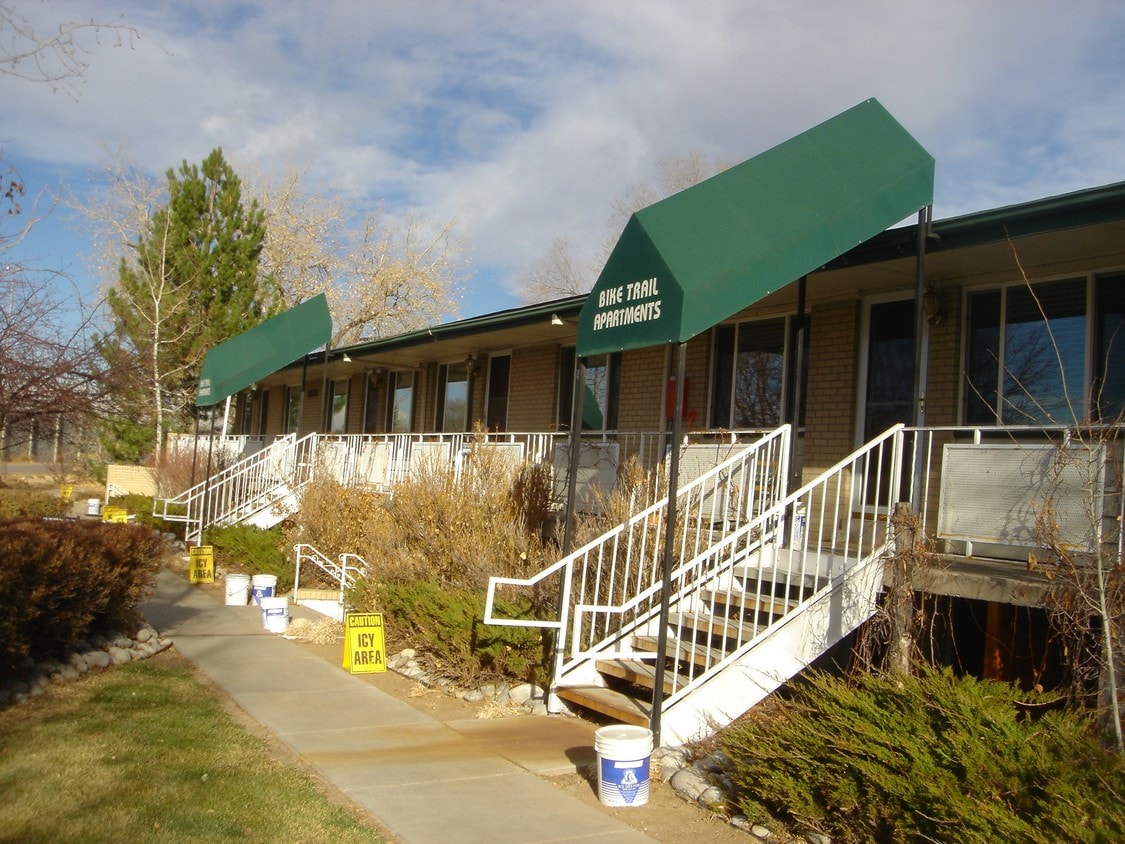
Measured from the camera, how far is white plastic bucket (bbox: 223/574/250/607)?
43.0ft

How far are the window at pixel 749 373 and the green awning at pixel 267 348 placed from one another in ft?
22.4

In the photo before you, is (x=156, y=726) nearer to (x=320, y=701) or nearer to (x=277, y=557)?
(x=320, y=701)

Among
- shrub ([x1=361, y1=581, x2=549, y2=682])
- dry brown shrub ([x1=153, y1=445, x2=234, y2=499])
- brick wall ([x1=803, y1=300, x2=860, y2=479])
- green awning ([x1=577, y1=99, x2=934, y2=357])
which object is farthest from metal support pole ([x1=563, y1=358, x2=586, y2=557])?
dry brown shrub ([x1=153, y1=445, x2=234, y2=499])

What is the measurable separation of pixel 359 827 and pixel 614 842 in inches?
50.2

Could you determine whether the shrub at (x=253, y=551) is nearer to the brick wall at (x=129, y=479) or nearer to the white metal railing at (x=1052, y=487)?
the white metal railing at (x=1052, y=487)

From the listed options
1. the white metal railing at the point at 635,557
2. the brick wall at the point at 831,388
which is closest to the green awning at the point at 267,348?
the brick wall at the point at 831,388

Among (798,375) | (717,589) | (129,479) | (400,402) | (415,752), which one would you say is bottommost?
(415,752)

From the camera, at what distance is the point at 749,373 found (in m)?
11.4

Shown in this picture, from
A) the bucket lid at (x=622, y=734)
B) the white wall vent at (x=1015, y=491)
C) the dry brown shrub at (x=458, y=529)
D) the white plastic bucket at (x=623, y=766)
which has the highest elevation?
the white wall vent at (x=1015, y=491)

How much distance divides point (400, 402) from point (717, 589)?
12.9m

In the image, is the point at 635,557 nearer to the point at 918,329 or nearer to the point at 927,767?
the point at 918,329

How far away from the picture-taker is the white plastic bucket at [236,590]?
1309 cm

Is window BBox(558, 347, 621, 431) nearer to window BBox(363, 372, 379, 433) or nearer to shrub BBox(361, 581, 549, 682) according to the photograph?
shrub BBox(361, 581, 549, 682)

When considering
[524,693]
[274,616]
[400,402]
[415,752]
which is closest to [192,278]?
[400,402]
